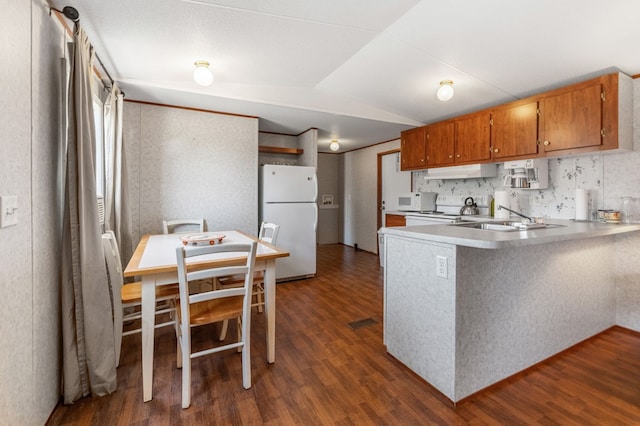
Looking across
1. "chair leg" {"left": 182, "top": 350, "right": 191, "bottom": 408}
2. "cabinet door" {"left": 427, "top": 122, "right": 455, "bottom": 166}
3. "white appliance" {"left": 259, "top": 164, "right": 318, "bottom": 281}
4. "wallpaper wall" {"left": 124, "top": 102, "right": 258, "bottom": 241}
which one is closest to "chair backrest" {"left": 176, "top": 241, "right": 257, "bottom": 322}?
"chair leg" {"left": 182, "top": 350, "right": 191, "bottom": 408}

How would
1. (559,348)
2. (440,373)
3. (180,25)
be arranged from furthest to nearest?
(559,348) → (180,25) → (440,373)

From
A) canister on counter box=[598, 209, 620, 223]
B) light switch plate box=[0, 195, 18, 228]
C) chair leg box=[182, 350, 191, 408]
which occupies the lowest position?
chair leg box=[182, 350, 191, 408]

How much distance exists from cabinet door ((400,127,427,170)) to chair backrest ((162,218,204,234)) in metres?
3.05

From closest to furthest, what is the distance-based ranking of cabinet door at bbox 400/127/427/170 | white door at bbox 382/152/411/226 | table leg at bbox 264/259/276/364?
table leg at bbox 264/259/276/364
cabinet door at bbox 400/127/427/170
white door at bbox 382/152/411/226

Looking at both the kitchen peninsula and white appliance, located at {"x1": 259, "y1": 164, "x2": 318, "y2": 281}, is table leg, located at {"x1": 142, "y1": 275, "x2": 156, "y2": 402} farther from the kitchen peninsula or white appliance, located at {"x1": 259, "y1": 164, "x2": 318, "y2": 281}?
white appliance, located at {"x1": 259, "y1": 164, "x2": 318, "y2": 281}

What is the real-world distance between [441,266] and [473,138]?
250cm

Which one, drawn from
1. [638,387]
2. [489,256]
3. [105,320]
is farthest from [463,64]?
[105,320]

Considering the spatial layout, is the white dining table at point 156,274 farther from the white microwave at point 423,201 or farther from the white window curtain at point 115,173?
the white microwave at point 423,201

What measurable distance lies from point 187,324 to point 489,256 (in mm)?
1772

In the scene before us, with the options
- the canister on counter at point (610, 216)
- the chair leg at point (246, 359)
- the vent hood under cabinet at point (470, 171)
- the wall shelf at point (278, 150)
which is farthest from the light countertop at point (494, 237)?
the wall shelf at point (278, 150)

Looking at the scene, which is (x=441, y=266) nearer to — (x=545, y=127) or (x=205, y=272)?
(x=205, y=272)

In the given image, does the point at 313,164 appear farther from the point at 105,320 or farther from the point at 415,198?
the point at 105,320

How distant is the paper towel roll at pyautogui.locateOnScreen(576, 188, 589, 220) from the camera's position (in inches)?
107

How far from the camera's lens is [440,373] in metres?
1.71
